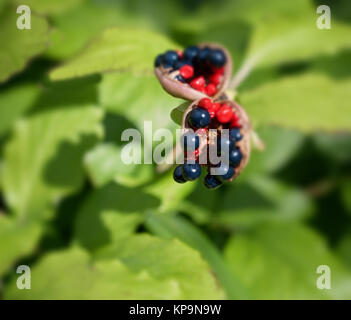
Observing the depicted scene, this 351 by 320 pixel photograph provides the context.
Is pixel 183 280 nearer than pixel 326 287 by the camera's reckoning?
Yes

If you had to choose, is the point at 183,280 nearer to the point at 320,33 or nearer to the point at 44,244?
the point at 44,244

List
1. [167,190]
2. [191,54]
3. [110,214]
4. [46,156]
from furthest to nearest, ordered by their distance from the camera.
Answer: [46,156]
[110,214]
[167,190]
[191,54]

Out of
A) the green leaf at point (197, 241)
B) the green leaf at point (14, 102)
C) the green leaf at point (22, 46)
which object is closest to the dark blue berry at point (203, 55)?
the green leaf at point (22, 46)

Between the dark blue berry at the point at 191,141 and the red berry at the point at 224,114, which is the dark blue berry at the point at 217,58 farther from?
the dark blue berry at the point at 191,141

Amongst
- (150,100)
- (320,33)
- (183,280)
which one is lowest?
(183,280)

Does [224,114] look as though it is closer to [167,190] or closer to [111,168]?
[167,190]

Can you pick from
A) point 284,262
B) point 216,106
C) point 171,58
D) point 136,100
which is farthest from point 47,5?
point 284,262

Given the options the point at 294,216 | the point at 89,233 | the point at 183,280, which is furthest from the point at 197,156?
the point at 294,216
